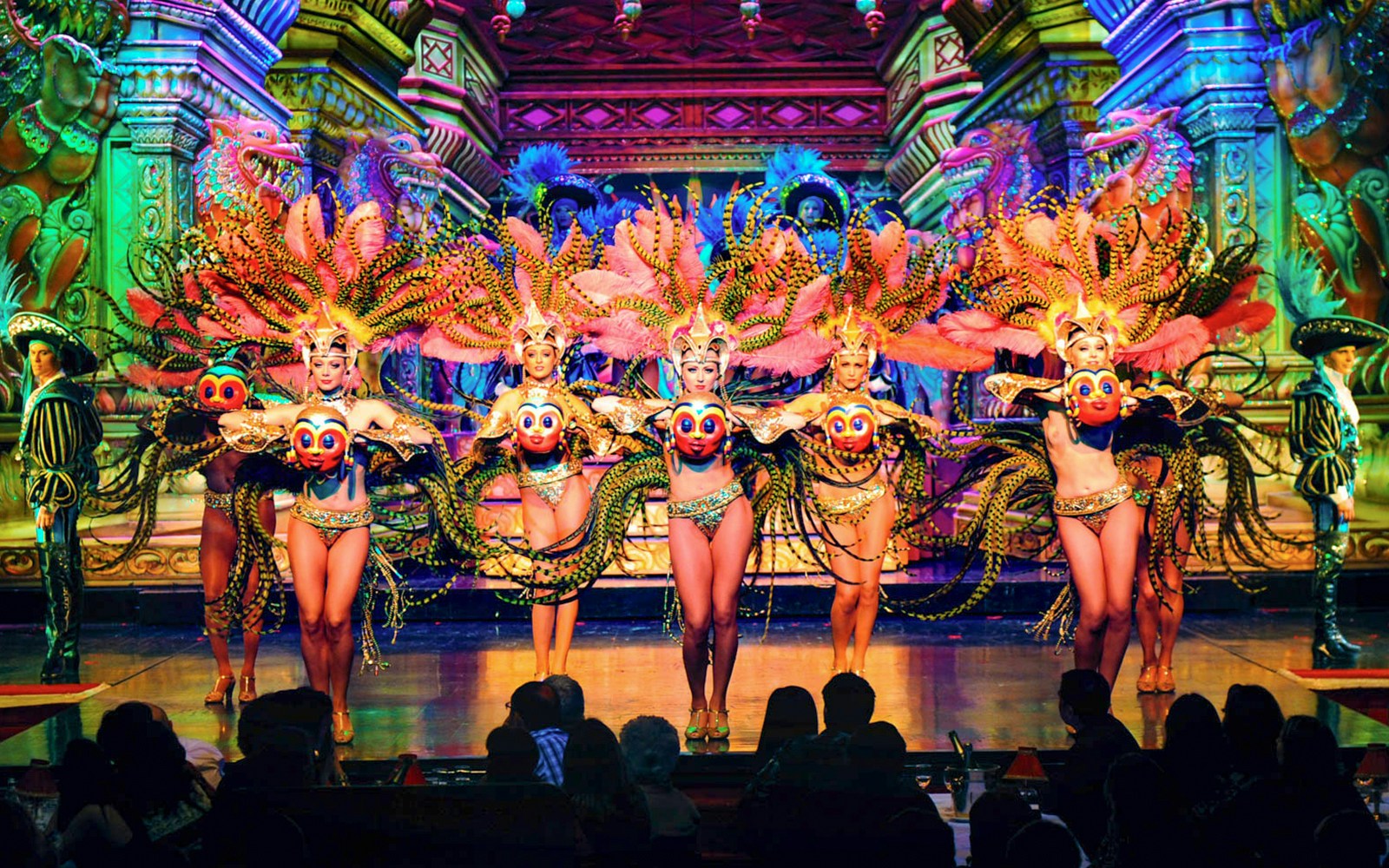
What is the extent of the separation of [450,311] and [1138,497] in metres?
2.79

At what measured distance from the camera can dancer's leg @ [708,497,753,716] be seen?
5016 mm

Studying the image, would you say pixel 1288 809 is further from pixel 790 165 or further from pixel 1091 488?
pixel 790 165

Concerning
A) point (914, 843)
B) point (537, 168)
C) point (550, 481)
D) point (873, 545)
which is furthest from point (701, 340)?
point (537, 168)

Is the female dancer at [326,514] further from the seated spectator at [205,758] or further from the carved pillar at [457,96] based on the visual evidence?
the carved pillar at [457,96]

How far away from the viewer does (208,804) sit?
10.8 feet

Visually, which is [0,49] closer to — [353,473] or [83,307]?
[83,307]

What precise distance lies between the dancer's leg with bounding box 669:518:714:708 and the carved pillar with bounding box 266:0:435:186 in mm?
6622

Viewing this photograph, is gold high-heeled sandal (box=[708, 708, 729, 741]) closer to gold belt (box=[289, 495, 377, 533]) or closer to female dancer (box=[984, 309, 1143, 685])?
female dancer (box=[984, 309, 1143, 685])

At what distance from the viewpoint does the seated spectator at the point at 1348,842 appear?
283cm

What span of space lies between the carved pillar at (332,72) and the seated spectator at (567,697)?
24.6ft

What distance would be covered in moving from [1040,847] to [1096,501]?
2608 millimetres

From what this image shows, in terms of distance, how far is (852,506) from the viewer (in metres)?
5.55

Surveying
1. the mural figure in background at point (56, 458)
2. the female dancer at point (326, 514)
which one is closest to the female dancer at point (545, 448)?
the female dancer at point (326, 514)

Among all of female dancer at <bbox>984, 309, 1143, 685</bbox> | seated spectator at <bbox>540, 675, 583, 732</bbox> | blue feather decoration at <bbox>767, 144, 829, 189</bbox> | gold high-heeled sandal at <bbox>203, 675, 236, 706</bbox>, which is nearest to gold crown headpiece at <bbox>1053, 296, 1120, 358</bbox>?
female dancer at <bbox>984, 309, 1143, 685</bbox>
